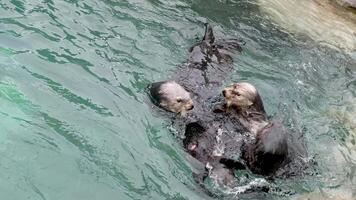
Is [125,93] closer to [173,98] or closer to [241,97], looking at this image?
[173,98]

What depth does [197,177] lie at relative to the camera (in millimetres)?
6363

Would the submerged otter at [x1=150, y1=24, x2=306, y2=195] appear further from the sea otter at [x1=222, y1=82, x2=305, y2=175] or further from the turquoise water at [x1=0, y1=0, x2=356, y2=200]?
the turquoise water at [x1=0, y1=0, x2=356, y2=200]

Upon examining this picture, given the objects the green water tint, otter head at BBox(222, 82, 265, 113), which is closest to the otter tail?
otter head at BBox(222, 82, 265, 113)

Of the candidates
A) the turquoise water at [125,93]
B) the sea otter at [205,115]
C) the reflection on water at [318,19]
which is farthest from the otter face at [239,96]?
the reflection on water at [318,19]

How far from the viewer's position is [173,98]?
281 inches

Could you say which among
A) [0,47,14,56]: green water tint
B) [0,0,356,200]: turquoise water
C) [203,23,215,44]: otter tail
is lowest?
[0,47,14,56]: green water tint

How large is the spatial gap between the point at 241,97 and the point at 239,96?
3cm

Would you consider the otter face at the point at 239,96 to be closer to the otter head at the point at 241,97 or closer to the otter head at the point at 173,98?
the otter head at the point at 241,97

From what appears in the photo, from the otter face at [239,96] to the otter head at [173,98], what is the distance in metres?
0.49

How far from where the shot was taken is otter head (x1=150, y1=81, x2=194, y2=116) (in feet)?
23.4

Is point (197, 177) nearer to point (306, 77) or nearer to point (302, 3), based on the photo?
point (306, 77)

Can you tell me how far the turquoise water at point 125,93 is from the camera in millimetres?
6188

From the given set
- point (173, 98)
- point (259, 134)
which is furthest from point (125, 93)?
point (259, 134)

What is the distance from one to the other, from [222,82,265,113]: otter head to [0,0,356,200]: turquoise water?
0.89 metres
